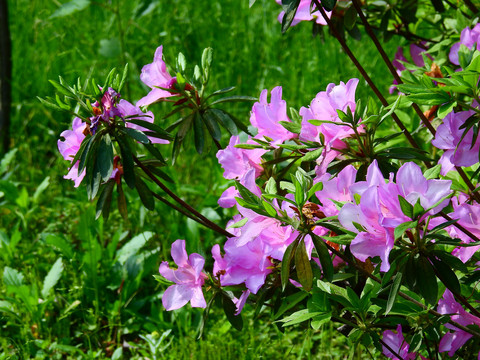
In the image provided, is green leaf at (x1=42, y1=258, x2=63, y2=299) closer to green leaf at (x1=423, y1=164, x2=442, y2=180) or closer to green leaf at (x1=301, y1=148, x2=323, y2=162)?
green leaf at (x1=301, y1=148, x2=323, y2=162)

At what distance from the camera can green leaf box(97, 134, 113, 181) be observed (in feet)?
4.47

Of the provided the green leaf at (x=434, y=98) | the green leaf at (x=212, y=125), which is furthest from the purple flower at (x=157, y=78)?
the green leaf at (x=434, y=98)

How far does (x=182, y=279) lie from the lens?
1521 millimetres

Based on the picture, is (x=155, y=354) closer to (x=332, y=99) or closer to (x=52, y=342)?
(x=52, y=342)

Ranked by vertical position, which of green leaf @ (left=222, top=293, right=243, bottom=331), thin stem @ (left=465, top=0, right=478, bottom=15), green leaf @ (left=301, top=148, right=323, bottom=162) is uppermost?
thin stem @ (left=465, top=0, right=478, bottom=15)

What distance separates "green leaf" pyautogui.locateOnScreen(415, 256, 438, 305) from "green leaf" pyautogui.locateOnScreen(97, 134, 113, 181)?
0.63 m

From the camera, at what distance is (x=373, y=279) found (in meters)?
1.34

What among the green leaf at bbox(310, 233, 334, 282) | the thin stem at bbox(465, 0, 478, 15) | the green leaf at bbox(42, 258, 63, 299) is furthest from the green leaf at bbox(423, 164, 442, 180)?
the green leaf at bbox(42, 258, 63, 299)

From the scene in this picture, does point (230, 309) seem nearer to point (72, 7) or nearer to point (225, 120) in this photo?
point (225, 120)

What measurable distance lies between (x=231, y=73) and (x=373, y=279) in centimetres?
244

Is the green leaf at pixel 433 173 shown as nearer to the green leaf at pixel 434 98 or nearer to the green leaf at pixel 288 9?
the green leaf at pixel 434 98

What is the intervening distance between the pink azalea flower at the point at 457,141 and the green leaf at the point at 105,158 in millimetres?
624

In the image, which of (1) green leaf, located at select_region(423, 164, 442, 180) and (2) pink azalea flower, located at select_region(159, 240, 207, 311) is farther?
(2) pink azalea flower, located at select_region(159, 240, 207, 311)

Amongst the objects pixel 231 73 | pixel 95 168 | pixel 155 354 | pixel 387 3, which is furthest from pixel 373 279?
pixel 231 73
